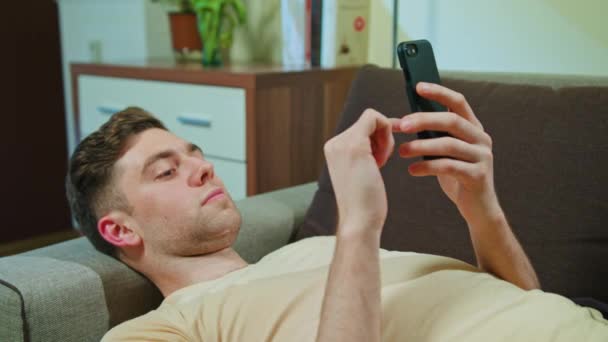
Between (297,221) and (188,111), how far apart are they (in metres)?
0.73

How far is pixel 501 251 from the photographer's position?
1027 mm

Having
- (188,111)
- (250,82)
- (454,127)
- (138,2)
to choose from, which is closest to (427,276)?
(454,127)

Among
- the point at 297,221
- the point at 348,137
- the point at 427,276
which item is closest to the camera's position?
the point at 348,137

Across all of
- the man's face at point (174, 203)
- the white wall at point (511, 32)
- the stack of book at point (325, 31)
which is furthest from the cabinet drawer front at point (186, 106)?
the man's face at point (174, 203)

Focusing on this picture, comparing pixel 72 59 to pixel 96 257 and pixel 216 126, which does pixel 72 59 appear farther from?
pixel 96 257

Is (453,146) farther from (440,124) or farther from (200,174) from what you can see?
(200,174)

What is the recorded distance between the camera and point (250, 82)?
1911 mm

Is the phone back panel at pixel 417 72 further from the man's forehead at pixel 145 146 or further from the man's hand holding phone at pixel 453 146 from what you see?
the man's forehead at pixel 145 146

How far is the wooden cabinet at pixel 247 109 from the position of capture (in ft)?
6.43

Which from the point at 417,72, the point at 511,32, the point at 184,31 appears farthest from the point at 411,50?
the point at 184,31

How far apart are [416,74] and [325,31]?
1.28 metres

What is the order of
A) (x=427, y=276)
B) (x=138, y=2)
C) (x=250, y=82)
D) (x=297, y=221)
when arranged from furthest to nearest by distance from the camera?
(x=138, y=2), (x=250, y=82), (x=297, y=221), (x=427, y=276)

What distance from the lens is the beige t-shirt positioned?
0.90 metres

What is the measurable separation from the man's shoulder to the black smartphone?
0.47m
